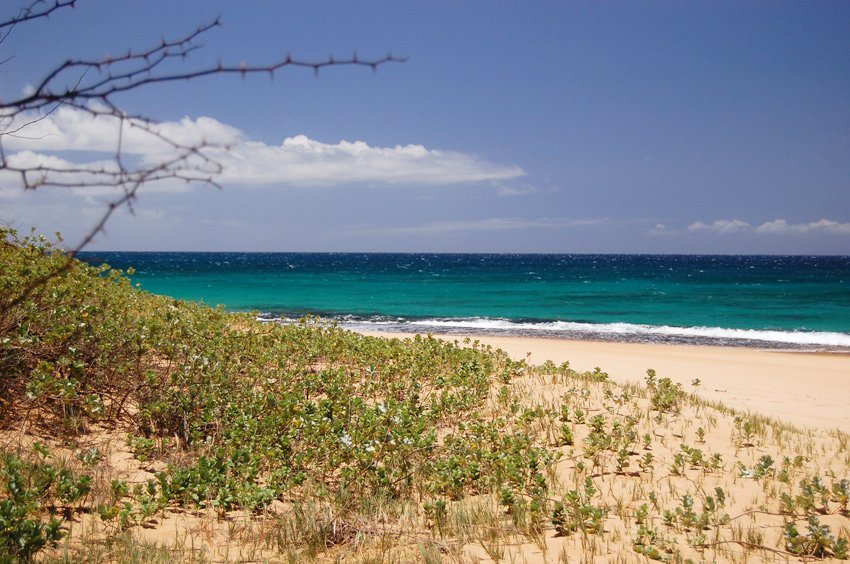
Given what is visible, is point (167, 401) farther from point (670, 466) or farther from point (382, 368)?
point (670, 466)

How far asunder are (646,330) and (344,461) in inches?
1136

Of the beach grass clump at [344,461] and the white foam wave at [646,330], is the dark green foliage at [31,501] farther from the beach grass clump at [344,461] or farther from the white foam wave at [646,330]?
the white foam wave at [646,330]

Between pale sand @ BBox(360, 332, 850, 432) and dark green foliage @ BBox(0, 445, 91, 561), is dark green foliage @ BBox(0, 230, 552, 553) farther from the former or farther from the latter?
pale sand @ BBox(360, 332, 850, 432)

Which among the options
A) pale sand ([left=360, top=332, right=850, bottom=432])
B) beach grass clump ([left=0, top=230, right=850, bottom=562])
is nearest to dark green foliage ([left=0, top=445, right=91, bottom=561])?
beach grass clump ([left=0, top=230, right=850, bottom=562])

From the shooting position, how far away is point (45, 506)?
4.55m

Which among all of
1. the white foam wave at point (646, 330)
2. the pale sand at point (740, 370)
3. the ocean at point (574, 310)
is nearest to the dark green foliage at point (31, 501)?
the pale sand at point (740, 370)

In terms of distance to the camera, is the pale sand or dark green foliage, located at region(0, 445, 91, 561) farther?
the pale sand

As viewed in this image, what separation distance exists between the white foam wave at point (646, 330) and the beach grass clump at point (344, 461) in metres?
22.0

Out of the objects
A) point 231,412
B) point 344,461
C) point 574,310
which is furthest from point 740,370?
point 574,310

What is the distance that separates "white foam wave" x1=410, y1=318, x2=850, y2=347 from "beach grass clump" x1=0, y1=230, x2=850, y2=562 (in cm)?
2201

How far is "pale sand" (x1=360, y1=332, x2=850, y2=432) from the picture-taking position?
1241 cm

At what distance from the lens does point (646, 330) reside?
3180cm

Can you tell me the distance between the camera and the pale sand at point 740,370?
12406 millimetres

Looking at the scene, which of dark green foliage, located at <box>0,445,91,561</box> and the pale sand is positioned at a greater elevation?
dark green foliage, located at <box>0,445,91,561</box>
